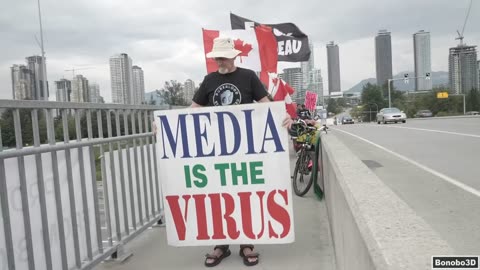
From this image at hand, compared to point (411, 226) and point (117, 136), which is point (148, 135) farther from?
point (411, 226)

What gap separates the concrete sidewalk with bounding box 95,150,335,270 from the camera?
392 cm

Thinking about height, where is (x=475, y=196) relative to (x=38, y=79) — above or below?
below

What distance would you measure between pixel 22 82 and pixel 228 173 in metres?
18.6

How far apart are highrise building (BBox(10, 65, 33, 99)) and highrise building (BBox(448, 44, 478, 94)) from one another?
110 meters

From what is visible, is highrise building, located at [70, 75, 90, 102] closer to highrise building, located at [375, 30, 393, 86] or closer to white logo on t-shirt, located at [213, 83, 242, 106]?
white logo on t-shirt, located at [213, 83, 242, 106]

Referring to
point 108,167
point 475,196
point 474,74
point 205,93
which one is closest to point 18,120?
point 108,167

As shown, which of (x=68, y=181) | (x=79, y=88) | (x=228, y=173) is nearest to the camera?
(x=68, y=181)

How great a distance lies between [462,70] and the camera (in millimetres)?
126125

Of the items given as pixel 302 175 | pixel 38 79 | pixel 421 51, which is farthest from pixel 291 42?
pixel 421 51

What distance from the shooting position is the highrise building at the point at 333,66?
117m

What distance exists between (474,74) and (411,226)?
14074 centimetres

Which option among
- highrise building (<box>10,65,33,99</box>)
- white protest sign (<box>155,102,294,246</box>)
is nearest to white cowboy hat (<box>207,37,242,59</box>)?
white protest sign (<box>155,102,294,246</box>)

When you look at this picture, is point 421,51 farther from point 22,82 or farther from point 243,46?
point 243,46

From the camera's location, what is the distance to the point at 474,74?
4961 inches
